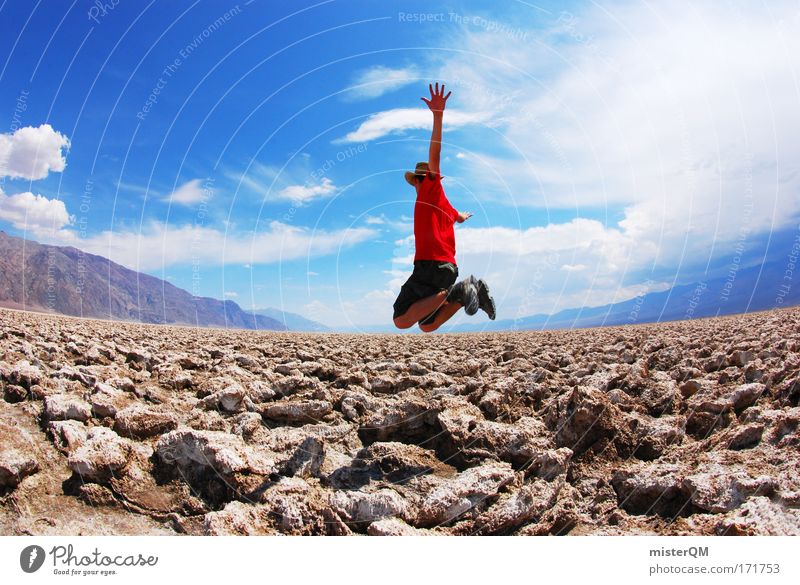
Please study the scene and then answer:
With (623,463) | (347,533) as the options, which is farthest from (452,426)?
(347,533)

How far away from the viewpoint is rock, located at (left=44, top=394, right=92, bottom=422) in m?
5.00

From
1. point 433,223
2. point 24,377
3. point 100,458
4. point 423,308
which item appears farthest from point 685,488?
point 24,377

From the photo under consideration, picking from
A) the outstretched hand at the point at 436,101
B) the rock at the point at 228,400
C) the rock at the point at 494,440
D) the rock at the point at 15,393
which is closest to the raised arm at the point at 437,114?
the outstretched hand at the point at 436,101

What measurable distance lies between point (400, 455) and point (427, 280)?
1.77 m

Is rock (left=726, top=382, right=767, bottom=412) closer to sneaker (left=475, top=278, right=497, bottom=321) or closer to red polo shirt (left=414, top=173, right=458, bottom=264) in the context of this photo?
sneaker (left=475, top=278, right=497, bottom=321)

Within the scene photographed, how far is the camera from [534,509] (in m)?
3.72

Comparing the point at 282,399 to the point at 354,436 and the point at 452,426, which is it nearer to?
the point at 354,436

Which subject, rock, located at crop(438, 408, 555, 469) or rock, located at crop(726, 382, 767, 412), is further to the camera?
rock, located at crop(726, 382, 767, 412)

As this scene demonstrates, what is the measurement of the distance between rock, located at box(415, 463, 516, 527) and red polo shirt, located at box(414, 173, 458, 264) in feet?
7.52

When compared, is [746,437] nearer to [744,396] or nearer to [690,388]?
[744,396]

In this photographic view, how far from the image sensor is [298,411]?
19.9 feet

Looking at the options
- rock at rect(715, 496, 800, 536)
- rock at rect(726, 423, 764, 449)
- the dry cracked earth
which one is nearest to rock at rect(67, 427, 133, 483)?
the dry cracked earth

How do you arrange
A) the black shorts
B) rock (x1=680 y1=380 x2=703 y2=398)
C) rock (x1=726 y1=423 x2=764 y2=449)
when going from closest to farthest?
rock (x1=726 y1=423 x2=764 y2=449), the black shorts, rock (x1=680 y1=380 x2=703 y2=398)

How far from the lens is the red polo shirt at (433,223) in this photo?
5348 mm
